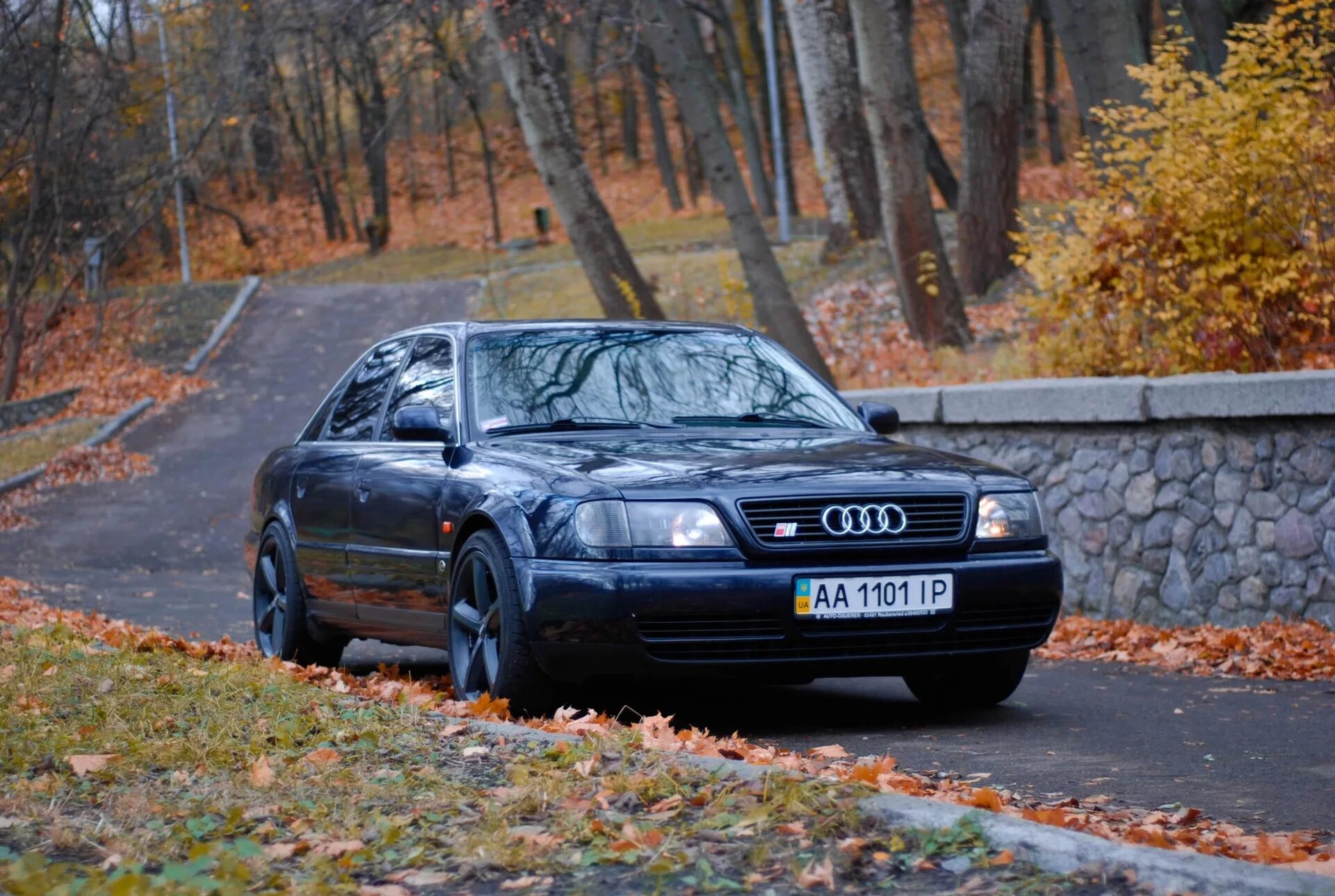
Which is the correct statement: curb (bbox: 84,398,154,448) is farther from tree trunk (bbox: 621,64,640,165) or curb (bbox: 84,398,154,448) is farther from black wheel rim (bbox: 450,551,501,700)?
tree trunk (bbox: 621,64,640,165)

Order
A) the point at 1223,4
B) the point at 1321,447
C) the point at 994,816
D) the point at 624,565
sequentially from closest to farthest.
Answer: the point at 994,816, the point at 624,565, the point at 1321,447, the point at 1223,4

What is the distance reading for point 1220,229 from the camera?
10141 mm

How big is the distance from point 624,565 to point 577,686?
0.83 meters

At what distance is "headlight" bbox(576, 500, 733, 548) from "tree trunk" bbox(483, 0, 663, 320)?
12310 mm

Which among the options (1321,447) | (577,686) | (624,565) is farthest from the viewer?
(1321,447)

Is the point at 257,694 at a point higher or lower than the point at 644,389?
lower

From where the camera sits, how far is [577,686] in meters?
6.50

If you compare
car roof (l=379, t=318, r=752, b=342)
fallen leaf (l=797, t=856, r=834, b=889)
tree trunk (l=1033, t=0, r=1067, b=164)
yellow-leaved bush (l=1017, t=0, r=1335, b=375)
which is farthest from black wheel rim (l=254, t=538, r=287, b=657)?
tree trunk (l=1033, t=0, r=1067, b=164)

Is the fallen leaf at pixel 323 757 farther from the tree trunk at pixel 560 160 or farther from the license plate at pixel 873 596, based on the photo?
the tree trunk at pixel 560 160

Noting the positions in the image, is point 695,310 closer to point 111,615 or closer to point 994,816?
point 111,615

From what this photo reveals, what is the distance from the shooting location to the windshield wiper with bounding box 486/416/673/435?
22.7 feet

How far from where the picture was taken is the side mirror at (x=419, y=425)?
22.6ft

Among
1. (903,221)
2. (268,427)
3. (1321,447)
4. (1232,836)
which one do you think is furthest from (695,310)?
(1232,836)

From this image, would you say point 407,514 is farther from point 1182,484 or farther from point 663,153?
point 663,153
